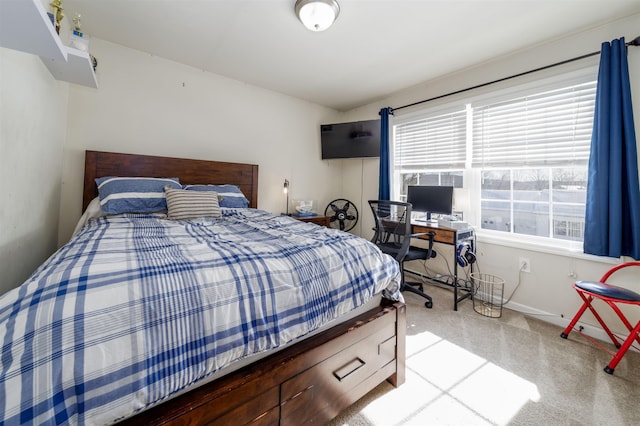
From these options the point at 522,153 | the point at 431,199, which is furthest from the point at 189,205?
the point at 522,153

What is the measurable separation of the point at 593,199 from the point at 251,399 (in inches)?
111

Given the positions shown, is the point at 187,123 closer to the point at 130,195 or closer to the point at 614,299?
the point at 130,195

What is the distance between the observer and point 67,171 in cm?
238

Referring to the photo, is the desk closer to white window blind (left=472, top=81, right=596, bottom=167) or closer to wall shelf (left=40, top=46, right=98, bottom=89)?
white window blind (left=472, top=81, right=596, bottom=167)

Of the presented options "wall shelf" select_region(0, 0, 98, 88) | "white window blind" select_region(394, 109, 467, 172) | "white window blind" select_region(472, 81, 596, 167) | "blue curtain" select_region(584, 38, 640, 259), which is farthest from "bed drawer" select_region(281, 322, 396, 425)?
"white window blind" select_region(394, 109, 467, 172)

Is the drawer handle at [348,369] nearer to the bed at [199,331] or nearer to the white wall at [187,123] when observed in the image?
the bed at [199,331]

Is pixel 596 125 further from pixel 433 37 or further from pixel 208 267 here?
pixel 208 267

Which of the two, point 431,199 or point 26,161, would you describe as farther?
point 431,199

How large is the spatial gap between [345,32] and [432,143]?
1750 mm

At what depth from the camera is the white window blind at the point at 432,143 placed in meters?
3.03

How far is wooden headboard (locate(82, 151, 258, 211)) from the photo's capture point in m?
2.41

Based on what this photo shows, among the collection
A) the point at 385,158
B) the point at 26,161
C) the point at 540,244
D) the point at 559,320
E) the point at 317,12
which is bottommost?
the point at 559,320

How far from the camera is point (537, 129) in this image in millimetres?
2461

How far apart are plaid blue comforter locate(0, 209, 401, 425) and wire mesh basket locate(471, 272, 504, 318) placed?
6.10 ft
